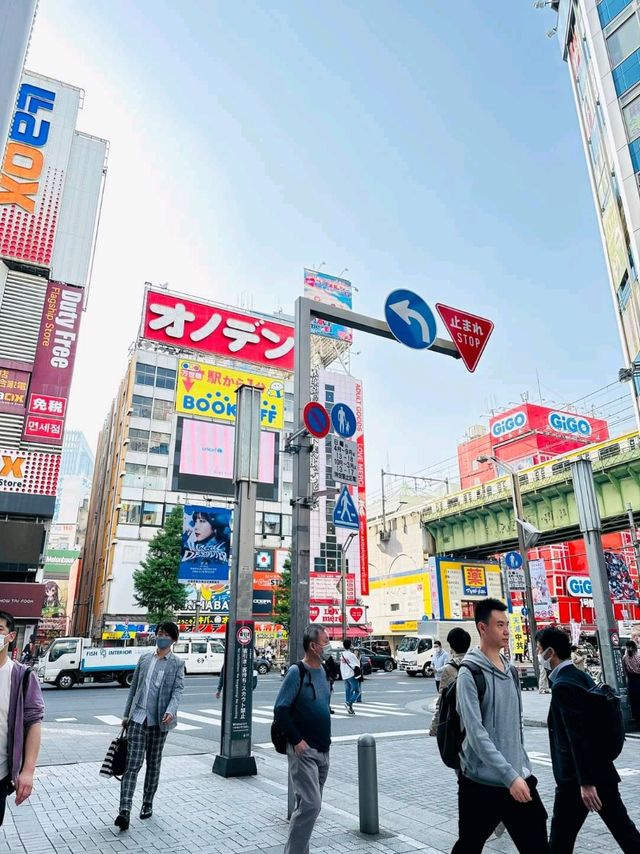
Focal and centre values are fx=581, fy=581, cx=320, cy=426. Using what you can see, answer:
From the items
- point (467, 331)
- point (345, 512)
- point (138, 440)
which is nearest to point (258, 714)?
point (345, 512)

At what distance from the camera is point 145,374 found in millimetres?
54344

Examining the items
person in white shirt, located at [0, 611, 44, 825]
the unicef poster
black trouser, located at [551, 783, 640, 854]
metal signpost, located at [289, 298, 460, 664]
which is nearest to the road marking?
metal signpost, located at [289, 298, 460, 664]

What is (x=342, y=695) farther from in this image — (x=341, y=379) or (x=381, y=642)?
(x=341, y=379)

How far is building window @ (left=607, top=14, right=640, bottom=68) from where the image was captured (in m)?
25.0

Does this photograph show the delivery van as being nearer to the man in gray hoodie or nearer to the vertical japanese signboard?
the vertical japanese signboard

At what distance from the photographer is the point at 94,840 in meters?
4.93

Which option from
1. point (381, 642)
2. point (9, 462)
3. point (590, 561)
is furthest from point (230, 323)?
point (590, 561)

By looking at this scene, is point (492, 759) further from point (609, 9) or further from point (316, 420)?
point (609, 9)

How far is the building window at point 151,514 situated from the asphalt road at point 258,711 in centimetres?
2945

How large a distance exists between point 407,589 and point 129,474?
26581mm

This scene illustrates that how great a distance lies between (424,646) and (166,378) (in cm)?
3452

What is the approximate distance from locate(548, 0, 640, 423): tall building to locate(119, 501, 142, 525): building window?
1565 inches

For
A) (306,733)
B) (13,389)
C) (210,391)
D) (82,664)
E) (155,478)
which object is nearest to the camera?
(306,733)

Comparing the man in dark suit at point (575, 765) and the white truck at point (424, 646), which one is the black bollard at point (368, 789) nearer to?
the man in dark suit at point (575, 765)
